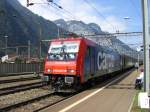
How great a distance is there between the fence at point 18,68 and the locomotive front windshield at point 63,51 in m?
30.8

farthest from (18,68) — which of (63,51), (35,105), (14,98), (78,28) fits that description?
(78,28)

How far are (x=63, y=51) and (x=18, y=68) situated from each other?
3748 cm

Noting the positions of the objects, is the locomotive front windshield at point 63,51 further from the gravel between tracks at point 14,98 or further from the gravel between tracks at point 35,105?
the gravel between tracks at point 35,105

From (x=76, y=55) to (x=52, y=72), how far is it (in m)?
1.60

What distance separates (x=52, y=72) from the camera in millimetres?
21438

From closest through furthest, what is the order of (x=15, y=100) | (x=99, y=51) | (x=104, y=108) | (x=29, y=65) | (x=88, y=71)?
(x=104, y=108) → (x=15, y=100) → (x=88, y=71) → (x=99, y=51) → (x=29, y=65)

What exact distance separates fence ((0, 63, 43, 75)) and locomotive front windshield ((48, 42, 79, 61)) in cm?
3078

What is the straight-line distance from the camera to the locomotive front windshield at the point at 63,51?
21.5m

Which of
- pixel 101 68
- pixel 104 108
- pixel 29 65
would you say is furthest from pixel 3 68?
pixel 104 108

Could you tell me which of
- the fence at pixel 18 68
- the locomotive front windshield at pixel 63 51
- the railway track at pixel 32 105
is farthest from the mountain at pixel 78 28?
the railway track at pixel 32 105

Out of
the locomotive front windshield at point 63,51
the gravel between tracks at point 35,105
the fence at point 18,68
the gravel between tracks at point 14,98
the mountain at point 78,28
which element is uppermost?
the mountain at point 78,28

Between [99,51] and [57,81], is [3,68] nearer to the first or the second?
[99,51]

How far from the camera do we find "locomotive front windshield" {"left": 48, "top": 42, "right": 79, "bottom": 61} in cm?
2147

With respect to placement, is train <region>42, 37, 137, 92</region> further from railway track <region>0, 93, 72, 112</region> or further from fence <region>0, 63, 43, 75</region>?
fence <region>0, 63, 43, 75</region>
